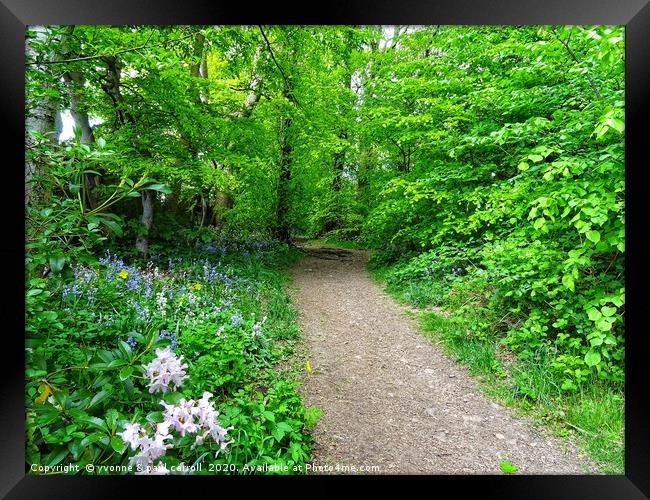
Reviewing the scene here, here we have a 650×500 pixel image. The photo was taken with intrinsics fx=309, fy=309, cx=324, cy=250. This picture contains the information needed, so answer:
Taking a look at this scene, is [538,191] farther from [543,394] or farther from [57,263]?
[57,263]

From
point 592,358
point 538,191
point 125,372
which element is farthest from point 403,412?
point 538,191

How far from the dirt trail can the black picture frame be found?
19cm

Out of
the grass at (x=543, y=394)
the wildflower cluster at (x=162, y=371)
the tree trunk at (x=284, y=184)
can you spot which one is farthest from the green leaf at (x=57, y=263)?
the tree trunk at (x=284, y=184)

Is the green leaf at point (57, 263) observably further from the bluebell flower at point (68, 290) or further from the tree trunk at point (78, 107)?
the tree trunk at point (78, 107)

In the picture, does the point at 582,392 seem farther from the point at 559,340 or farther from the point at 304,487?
the point at 304,487

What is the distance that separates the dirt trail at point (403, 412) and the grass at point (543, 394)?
0.11 meters

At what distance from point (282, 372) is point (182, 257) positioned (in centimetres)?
231

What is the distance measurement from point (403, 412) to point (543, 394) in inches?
40.3

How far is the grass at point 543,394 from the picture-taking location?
1623mm

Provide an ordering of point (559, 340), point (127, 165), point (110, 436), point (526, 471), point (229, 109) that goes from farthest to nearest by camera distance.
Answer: point (229, 109) → point (127, 165) → point (559, 340) → point (526, 471) → point (110, 436)

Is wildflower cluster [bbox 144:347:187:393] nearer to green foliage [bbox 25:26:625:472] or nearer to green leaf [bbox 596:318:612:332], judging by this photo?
green foliage [bbox 25:26:625:472]

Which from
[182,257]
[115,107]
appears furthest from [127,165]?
[182,257]

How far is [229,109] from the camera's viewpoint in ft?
14.5

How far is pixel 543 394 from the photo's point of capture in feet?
7.12
